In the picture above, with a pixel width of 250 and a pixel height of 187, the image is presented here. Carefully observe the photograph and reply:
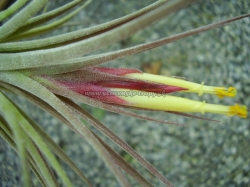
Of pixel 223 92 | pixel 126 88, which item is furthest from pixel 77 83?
pixel 223 92

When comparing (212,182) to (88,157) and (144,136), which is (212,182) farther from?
(88,157)

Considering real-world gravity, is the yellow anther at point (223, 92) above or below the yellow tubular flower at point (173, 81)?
below

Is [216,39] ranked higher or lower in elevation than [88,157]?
higher

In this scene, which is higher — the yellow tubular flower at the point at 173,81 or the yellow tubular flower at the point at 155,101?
the yellow tubular flower at the point at 173,81

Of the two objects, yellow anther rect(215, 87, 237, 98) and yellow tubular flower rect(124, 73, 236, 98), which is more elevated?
yellow tubular flower rect(124, 73, 236, 98)

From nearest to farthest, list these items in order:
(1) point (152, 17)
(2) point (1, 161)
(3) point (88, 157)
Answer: (1) point (152, 17) → (2) point (1, 161) → (3) point (88, 157)

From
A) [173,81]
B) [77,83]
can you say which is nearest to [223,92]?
[173,81]

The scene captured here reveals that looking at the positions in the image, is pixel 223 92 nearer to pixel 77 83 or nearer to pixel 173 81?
pixel 173 81

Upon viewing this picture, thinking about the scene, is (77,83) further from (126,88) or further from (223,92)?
(223,92)

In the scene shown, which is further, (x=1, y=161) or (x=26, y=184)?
(x=1, y=161)

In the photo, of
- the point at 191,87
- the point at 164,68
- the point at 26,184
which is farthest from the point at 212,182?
the point at 26,184

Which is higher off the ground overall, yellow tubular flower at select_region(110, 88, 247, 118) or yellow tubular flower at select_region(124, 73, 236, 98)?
yellow tubular flower at select_region(124, 73, 236, 98)
